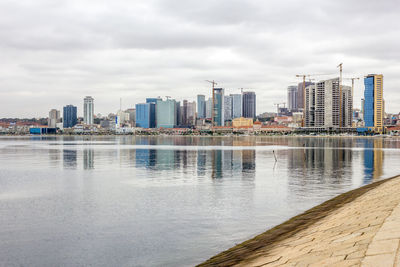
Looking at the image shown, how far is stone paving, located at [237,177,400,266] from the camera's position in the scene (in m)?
8.69

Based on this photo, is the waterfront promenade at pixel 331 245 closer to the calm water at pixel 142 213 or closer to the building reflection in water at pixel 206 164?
the calm water at pixel 142 213

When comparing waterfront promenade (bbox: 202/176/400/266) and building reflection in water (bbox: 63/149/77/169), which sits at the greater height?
waterfront promenade (bbox: 202/176/400/266)

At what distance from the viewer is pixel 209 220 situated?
73.2 feet

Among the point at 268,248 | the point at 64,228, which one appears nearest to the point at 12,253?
the point at 64,228

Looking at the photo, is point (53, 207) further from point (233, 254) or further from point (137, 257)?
point (233, 254)

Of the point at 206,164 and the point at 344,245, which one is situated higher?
the point at 344,245

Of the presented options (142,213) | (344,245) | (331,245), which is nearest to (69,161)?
(142,213)

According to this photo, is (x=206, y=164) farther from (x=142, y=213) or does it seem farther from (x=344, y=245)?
(x=344, y=245)

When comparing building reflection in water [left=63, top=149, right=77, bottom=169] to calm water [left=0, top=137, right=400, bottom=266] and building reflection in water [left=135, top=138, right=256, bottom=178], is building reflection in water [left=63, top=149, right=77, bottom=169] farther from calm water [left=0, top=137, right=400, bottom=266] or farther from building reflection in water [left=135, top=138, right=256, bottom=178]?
calm water [left=0, top=137, right=400, bottom=266]

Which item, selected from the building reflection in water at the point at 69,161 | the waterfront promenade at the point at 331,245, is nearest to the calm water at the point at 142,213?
the waterfront promenade at the point at 331,245

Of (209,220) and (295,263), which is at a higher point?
(295,263)

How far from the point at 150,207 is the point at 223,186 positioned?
1083 centimetres

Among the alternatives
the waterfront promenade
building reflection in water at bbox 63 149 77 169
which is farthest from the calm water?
building reflection in water at bbox 63 149 77 169

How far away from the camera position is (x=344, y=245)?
10.6 m
